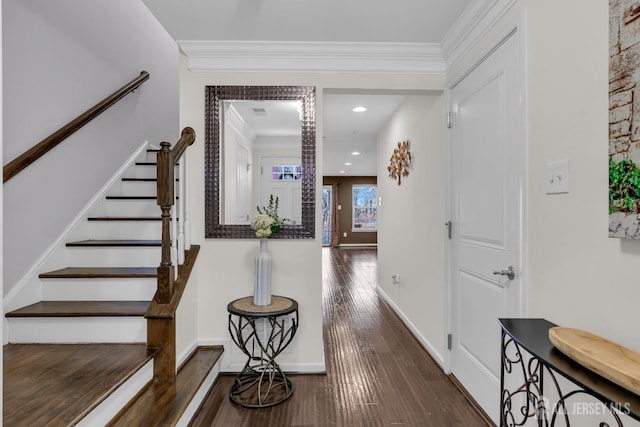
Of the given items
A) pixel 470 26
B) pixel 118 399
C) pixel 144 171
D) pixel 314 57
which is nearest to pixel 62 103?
pixel 144 171

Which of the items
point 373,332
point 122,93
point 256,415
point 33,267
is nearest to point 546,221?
point 256,415

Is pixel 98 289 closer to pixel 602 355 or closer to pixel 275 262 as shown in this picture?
pixel 275 262

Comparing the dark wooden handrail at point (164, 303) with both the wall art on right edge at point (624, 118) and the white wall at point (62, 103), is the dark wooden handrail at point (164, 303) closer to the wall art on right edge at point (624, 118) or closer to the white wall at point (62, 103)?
the white wall at point (62, 103)

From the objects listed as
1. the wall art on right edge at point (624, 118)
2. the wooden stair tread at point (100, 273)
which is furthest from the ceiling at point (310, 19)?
the wooden stair tread at point (100, 273)

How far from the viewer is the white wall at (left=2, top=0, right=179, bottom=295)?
1990 mm

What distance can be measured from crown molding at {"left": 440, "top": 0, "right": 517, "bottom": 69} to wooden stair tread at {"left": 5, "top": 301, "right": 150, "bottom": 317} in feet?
8.18

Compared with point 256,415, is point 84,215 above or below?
above

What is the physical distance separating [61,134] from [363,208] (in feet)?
31.8

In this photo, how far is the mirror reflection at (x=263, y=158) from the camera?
2.49m

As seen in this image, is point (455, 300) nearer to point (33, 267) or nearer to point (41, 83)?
point (33, 267)

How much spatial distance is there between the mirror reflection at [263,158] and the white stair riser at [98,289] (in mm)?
678

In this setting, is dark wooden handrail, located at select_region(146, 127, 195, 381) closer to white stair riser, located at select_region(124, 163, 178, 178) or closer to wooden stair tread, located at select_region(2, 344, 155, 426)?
wooden stair tread, located at select_region(2, 344, 155, 426)

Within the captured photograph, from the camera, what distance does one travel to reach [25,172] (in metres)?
2.08

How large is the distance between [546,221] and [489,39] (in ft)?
3.55
